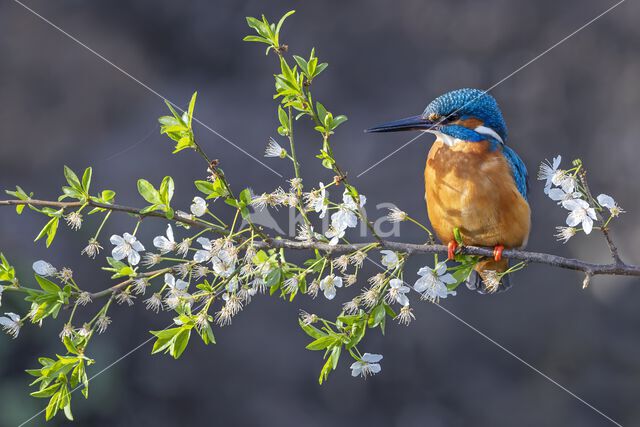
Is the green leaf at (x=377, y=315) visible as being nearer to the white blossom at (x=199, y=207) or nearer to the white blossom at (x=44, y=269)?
the white blossom at (x=199, y=207)

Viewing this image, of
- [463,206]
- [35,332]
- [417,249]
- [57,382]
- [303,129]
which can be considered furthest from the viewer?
[303,129]

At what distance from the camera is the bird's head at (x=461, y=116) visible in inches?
66.1

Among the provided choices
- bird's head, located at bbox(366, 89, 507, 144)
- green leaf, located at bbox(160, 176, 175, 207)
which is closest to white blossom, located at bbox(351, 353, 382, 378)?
green leaf, located at bbox(160, 176, 175, 207)

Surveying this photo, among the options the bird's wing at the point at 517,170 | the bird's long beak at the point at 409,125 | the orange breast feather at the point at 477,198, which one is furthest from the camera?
the bird's wing at the point at 517,170

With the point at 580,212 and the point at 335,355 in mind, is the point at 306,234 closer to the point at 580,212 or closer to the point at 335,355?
the point at 335,355

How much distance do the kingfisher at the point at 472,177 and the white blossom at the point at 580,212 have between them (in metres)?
0.46

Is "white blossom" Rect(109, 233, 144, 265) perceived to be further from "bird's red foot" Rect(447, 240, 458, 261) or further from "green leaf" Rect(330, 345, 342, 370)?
"bird's red foot" Rect(447, 240, 458, 261)

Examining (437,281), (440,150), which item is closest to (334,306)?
(440,150)

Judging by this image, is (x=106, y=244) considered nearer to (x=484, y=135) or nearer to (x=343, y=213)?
(x=484, y=135)

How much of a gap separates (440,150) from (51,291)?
36.3 inches

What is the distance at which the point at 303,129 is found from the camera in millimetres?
3209

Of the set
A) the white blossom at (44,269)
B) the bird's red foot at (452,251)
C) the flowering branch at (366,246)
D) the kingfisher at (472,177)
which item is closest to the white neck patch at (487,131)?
the kingfisher at (472,177)

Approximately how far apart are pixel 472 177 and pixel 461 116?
0.14 metres

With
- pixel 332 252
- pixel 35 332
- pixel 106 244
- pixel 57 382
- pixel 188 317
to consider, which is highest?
pixel 332 252
